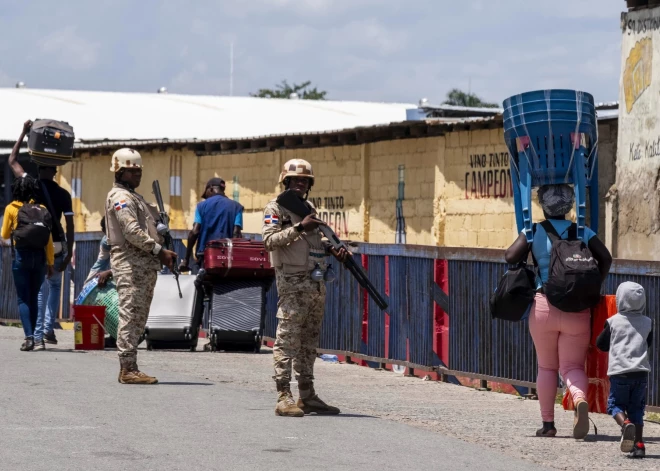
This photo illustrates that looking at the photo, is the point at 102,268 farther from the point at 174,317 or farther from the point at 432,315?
the point at 432,315

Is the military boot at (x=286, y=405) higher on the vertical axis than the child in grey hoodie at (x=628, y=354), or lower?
lower

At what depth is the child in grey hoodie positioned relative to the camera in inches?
341

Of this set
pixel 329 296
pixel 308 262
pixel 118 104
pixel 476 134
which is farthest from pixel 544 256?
pixel 118 104

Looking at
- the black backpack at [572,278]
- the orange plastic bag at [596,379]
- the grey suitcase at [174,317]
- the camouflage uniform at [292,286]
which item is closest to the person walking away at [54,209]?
the grey suitcase at [174,317]

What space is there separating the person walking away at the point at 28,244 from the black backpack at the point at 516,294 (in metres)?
6.68

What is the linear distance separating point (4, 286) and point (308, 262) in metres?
11.3

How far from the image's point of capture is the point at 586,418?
353 inches

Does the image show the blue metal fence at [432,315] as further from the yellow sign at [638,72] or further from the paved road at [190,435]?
the yellow sign at [638,72]

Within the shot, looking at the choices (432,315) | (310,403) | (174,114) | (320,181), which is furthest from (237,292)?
(174,114)

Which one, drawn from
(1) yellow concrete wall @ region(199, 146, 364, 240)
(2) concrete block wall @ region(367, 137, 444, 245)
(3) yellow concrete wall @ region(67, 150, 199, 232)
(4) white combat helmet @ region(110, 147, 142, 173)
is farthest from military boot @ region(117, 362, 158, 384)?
A: (3) yellow concrete wall @ region(67, 150, 199, 232)

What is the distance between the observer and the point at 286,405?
9.93m

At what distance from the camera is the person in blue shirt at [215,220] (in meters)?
15.9

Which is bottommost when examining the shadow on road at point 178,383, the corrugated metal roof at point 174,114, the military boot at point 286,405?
the shadow on road at point 178,383

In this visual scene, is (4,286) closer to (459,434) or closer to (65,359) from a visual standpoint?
(65,359)
